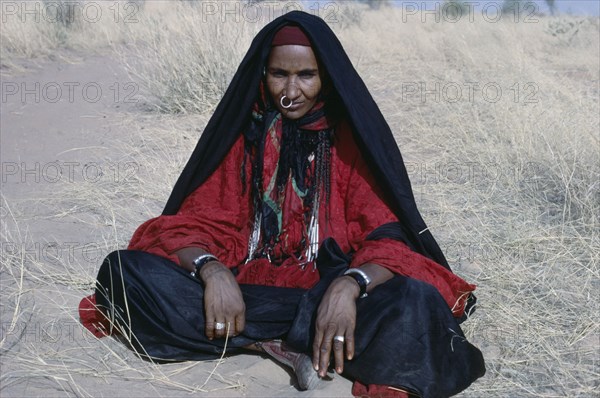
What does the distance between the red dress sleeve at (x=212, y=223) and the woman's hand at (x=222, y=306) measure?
0.92ft

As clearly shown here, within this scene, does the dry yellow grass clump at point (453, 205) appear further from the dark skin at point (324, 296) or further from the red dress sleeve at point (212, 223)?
the red dress sleeve at point (212, 223)

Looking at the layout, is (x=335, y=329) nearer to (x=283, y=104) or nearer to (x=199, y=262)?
(x=199, y=262)

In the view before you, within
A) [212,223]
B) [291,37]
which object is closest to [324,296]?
[212,223]

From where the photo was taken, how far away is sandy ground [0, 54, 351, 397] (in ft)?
9.52

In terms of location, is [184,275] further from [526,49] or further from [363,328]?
[526,49]

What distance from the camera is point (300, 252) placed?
10.9 ft

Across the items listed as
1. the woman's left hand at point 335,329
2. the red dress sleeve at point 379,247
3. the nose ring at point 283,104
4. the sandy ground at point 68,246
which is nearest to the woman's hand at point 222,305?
the sandy ground at point 68,246

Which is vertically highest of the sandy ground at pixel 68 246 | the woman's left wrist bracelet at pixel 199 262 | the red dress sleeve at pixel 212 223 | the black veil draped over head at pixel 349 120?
the black veil draped over head at pixel 349 120

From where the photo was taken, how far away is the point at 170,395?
2.86 metres

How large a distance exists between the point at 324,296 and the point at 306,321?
0.48 feet

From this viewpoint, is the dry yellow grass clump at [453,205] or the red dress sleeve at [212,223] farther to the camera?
the red dress sleeve at [212,223]

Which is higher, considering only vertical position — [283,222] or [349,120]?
[349,120]

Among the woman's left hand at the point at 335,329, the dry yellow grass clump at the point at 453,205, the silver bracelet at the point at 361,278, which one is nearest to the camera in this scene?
the woman's left hand at the point at 335,329

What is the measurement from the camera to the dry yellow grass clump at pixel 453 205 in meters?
3.05
